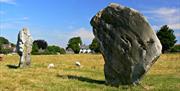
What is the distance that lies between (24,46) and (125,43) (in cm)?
1494

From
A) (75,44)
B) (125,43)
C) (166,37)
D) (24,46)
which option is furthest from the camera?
(75,44)

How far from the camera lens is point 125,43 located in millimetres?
20156

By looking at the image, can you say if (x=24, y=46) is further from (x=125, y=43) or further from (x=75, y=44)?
(x=75, y=44)

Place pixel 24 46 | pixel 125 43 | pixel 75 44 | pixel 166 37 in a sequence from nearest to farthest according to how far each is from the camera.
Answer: pixel 125 43, pixel 24 46, pixel 166 37, pixel 75 44

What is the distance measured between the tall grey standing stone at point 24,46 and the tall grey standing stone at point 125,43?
42.0 feet

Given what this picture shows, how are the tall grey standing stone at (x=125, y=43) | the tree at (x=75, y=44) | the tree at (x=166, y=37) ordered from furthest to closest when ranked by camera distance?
the tree at (x=75, y=44) < the tree at (x=166, y=37) < the tall grey standing stone at (x=125, y=43)

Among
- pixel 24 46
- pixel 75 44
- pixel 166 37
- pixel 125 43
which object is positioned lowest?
pixel 125 43

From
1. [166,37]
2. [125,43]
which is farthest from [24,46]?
[166,37]

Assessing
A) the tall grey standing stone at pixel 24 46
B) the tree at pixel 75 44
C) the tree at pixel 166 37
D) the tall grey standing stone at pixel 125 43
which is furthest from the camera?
the tree at pixel 75 44

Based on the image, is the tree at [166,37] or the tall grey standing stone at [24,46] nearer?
the tall grey standing stone at [24,46]

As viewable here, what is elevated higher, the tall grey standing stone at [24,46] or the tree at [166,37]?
the tree at [166,37]

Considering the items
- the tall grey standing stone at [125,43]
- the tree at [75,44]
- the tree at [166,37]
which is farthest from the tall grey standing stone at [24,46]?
the tree at [75,44]

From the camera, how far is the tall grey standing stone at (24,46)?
1300 inches

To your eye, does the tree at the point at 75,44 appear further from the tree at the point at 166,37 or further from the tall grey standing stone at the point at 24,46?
the tall grey standing stone at the point at 24,46
